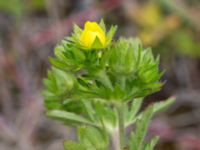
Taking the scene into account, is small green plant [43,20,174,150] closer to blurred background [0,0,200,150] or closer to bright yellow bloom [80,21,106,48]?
bright yellow bloom [80,21,106,48]

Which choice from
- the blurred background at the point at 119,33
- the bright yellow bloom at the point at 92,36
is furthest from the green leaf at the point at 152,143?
the blurred background at the point at 119,33

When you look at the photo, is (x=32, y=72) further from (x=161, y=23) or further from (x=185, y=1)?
(x=185, y=1)

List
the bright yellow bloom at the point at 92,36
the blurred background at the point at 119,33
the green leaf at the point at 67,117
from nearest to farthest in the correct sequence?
the bright yellow bloom at the point at 92,36, the green leaf at the point at 67,117, the blurred background at the point at 119,33

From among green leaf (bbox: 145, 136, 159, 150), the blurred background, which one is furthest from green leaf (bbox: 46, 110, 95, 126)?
the blurred background

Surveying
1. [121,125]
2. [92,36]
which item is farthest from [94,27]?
[121,125]

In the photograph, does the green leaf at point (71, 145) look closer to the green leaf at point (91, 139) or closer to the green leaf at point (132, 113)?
the green leaf at point (91, 139)

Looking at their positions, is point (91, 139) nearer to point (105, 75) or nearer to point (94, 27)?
point (105, 75)
